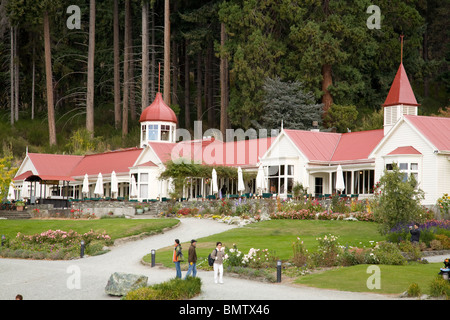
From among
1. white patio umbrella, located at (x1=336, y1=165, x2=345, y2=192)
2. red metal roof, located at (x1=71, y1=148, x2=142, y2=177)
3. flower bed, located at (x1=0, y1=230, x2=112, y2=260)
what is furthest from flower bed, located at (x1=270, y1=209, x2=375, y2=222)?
red metal roof, located at (x1=71, y1=148, x2=142, y2=177)

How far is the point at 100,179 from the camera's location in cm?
5066

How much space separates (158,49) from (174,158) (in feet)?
96.6

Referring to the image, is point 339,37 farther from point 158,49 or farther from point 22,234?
point 22,234

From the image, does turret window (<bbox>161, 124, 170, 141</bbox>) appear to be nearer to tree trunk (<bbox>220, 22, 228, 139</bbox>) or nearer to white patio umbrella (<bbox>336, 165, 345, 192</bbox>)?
tree trunk (<bbox>220, 22, 228, 139</bbox>)

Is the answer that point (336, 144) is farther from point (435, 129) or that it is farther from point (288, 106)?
point (288, 106)

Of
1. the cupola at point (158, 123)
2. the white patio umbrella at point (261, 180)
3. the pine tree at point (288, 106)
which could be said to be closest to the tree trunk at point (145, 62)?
the cupola at point (158, 123)

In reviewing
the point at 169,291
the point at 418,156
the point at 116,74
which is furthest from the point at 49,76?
the point at 169,291

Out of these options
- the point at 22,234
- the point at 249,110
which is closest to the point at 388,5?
the point at 249,110

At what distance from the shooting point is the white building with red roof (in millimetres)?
39356

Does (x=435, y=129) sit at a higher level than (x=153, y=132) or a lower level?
lower

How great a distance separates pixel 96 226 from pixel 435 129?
62.0 ft

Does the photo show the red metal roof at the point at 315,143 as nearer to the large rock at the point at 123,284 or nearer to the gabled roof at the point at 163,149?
the gabled roof at the point at 163,149

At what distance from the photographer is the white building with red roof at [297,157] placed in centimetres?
3936

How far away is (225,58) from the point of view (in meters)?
64.2
